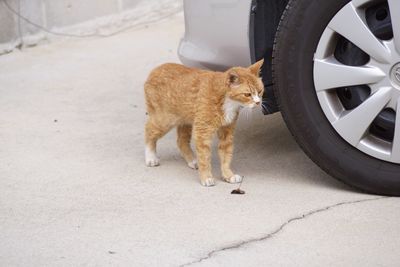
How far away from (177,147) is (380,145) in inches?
59.8

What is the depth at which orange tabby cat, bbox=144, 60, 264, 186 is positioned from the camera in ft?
14.4

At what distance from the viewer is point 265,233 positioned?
151 inches

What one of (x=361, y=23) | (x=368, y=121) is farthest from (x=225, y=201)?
(x=361, y=23)

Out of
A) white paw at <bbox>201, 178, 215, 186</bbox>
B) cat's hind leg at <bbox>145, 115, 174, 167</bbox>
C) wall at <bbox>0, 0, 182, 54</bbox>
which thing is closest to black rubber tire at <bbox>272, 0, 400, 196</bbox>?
white paw at <bbox>201, 178, 215, 186</bbox>

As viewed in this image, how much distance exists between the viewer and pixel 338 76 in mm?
4121

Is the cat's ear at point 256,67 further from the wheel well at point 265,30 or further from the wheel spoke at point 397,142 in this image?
the wheel spoke at point 397,142

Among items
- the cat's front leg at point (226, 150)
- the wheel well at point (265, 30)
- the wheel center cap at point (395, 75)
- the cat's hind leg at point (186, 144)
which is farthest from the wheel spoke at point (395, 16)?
the cat's hind leg at point (186, 144)

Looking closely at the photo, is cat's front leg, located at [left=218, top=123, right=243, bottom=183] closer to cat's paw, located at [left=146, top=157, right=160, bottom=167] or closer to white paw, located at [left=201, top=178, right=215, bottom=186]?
→ white paw, located at [left=201, top=178, right=215, bottom=186]

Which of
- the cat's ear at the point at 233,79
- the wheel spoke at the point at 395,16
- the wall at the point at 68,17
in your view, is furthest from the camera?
the wall at the point at 68,17

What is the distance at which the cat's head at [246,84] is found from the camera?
4.34 m

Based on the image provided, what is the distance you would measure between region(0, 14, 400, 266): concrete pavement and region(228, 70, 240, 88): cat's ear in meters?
0.56

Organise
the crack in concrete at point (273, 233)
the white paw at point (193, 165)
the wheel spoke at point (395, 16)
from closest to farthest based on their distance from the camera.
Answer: the crack in concrete at point (273, 233)
the wheel spoke at point (395, 16)
the white paw at point (193, 165)

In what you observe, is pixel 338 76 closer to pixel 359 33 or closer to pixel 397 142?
pixel 359 33

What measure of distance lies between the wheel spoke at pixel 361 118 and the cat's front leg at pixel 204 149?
0.74m
